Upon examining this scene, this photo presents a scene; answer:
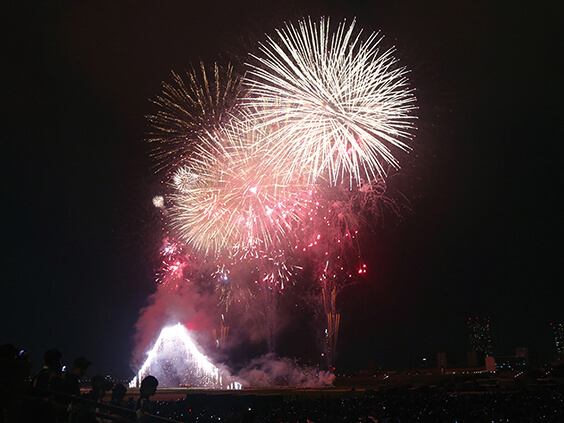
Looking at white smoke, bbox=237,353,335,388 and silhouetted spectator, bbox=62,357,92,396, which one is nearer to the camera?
silhouetted spectator, bbox=62,357,92,396

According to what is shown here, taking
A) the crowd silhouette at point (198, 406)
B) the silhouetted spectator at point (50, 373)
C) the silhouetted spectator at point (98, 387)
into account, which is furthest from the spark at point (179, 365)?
the silhouetted spectator at point (50, 373)

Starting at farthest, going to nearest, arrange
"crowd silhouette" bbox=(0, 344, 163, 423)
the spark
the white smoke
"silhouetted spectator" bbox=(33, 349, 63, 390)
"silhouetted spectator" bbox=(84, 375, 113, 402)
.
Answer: the spark → the white smoke → "silhouetted spectator" bbox=(84, 375, 113, 402) → "silhouetted spectator" bbox=(33, 349, 63, 390) → "crowd silhouette" bbox=(0, 344, 163, 423)

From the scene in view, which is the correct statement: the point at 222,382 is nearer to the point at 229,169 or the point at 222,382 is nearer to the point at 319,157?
the point at 229,169

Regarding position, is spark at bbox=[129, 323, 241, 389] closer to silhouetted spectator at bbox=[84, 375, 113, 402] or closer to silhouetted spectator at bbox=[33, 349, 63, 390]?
silhouetted spectator at bbox=[84, 375, 113, 402]

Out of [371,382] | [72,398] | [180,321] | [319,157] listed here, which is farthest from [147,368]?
[72,398]

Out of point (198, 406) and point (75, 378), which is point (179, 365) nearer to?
point (198, 406)

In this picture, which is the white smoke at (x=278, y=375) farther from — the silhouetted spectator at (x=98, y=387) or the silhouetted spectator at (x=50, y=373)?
the silhouetted spectator at (x=50, y=373)

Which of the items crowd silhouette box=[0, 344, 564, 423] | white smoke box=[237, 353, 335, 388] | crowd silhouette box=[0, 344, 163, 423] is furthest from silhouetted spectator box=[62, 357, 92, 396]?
white smoke box=[237, 353, 335, 388]
